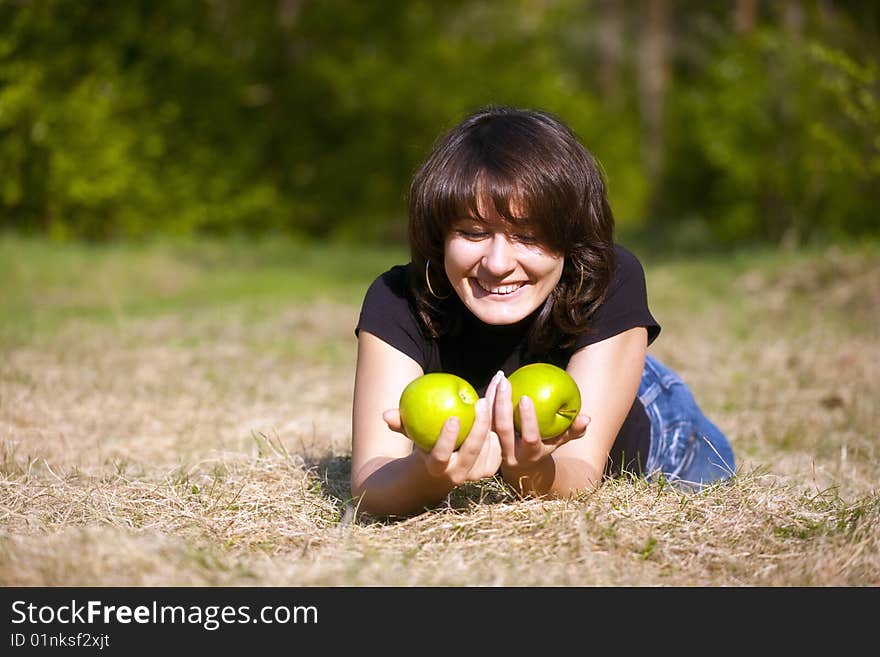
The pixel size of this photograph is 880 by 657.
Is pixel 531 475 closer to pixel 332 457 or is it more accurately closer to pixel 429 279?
pixel 429 279

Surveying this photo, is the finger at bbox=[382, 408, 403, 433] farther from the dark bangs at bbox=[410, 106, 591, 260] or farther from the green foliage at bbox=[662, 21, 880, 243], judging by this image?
the green foliage at bbox=[662, 21, 880, 243]

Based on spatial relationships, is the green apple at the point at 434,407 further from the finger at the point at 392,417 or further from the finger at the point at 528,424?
the finger at the point at 528,424

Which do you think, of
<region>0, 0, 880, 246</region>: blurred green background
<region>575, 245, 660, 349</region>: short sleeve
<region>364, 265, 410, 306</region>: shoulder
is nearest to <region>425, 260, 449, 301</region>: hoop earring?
<region>364, 265, 410, 306</region>: shoulder

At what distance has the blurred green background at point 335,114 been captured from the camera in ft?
40.3

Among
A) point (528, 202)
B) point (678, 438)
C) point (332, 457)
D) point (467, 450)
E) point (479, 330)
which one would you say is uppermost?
point (528, 202)

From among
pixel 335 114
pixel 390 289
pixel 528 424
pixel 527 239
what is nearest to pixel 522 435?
pixel 528 424

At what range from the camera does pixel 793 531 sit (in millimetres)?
2908

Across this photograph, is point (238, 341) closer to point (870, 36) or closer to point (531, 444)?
point (531, 444)

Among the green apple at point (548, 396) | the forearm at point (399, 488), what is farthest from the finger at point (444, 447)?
the green apple at point (548, 396)

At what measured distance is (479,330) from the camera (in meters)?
3.36

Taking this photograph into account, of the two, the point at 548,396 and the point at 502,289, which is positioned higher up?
the point at 502,289

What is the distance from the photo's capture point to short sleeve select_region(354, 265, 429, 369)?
126 inches

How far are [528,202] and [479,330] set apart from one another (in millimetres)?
576
